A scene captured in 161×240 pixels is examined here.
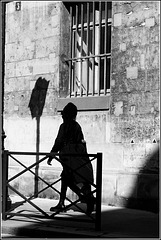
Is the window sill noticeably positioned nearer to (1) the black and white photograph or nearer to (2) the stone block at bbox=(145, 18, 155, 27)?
(1) the black and white photograph

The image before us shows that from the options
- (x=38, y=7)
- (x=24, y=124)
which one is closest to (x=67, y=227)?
(x=24, y=124)

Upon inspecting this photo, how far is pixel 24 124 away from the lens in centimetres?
1168

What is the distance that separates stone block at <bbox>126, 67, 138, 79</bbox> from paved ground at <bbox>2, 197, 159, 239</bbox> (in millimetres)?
2575

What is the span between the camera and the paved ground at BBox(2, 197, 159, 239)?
6.95m

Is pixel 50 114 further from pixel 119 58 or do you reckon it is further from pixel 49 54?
pixel 119 58

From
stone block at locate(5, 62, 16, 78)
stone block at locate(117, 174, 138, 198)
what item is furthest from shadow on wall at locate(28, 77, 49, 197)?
stone block at locate(117, 174, 138, 198)

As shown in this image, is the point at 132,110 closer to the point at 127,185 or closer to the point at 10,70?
the point at 127,185

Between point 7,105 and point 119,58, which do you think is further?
point 7,105

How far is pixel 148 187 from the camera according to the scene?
948 centimetres

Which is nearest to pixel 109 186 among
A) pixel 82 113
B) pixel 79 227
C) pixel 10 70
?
pixel 82 113

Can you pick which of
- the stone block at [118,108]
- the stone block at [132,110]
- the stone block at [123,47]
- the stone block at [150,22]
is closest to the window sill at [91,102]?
the stone block at [118,108]

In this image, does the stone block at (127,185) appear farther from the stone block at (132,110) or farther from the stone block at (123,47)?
the stone block at (123,47)

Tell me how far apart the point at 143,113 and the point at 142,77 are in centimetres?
65

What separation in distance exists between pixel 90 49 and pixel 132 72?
1.53 metres
